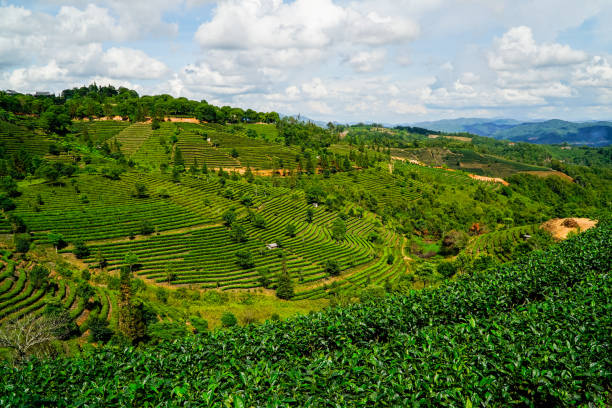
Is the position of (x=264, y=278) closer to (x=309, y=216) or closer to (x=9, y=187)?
(x=309, y=216)

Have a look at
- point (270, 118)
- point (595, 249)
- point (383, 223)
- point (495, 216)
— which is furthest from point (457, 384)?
point (270, 118)

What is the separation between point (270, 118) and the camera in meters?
157

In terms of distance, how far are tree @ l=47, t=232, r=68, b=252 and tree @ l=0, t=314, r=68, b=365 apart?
16938mm

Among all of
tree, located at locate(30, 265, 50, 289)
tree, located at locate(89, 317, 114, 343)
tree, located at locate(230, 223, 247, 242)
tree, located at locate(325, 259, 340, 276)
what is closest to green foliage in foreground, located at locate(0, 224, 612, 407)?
Result: tree, located at locate(89, 317, 114, 343)

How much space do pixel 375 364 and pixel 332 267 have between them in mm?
40224

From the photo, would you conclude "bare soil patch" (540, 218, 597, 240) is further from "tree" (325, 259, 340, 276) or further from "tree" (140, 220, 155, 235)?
"tree" (140, 220, 155, 235)

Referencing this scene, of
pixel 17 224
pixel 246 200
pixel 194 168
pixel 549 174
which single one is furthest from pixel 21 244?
pixel 549 174

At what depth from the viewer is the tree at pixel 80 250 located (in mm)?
38125

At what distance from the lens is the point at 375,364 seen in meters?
8.40

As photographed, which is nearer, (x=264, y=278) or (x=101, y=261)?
(x=101, y=261)

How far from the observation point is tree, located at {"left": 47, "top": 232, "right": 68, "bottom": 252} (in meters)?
37.4

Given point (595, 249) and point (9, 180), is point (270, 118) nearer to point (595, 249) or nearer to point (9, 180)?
point (9, 180)

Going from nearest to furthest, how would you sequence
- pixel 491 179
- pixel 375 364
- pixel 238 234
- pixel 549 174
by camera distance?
pixel 375 364 < pixel 238 234 < pixel 491 179 < pixel 549 174

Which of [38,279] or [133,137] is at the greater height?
[133,137]
